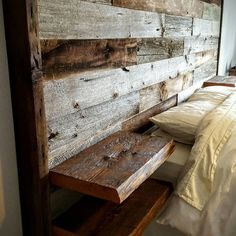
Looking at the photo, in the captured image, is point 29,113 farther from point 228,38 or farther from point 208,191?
point 228,38

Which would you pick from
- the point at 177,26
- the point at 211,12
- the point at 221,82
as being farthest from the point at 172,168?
the point at 211,12

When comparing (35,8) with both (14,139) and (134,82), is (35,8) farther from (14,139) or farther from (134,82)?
(134,82)

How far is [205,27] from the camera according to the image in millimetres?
2445

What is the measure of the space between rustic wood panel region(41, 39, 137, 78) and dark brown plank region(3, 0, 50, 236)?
77 mm

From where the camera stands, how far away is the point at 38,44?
0.84 metres

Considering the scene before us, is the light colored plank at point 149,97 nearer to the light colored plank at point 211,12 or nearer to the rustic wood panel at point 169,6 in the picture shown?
the rustic wood panel at point 169,6

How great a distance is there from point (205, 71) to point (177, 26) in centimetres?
90

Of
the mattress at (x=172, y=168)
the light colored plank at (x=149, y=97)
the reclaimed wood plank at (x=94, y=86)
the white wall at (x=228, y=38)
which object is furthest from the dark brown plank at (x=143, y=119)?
the white wall at (x=228, y=38)

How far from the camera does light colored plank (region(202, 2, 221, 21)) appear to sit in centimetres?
240

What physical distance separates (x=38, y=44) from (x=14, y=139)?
306mm

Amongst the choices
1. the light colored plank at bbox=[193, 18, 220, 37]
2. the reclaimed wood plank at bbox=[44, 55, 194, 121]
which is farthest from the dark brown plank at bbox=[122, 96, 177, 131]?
the light colored plank at bbox=[193, 18, 220, 37]

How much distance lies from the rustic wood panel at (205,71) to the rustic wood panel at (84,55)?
114cm

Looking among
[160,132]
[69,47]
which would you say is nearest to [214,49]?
[160,132]

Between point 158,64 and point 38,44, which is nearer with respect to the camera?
point 38,44
